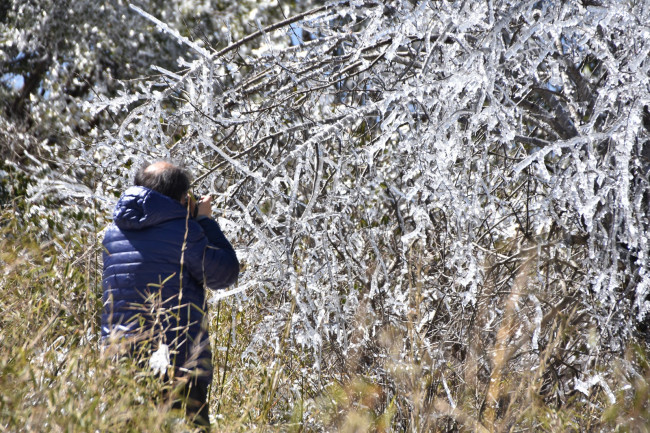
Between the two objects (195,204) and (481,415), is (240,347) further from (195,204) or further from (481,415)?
(481,415)

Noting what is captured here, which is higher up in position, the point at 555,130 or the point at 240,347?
the point at 555,130

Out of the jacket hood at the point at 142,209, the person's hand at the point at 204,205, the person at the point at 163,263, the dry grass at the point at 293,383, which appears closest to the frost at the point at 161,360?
the dry grass at the point at 293,383

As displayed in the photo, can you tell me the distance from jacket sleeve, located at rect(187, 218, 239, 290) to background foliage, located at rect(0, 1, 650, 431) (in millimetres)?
223

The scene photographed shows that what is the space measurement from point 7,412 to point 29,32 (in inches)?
345

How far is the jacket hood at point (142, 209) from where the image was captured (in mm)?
2768

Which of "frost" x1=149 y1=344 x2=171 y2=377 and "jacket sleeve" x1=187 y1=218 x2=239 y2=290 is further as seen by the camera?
Result: "jacket sleeve" x1=187 y1=218 x2=239 y2=290

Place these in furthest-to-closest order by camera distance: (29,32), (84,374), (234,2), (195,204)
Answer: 1. (29,32)
2. (234,2)
3. (195,204)
4. (84,374)

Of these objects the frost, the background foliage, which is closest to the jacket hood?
the background foliage

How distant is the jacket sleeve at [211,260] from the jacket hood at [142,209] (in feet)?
0.44

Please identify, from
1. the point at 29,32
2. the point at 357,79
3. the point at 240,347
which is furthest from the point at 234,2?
the point at 240,347

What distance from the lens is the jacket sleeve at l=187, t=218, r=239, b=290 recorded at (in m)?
2.78

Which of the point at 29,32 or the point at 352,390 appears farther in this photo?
the point at 29,32

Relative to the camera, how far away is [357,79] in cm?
372

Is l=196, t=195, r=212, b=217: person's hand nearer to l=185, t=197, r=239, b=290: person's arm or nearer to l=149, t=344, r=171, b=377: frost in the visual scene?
l=185, t=197, r=239, b=290: person's arm
